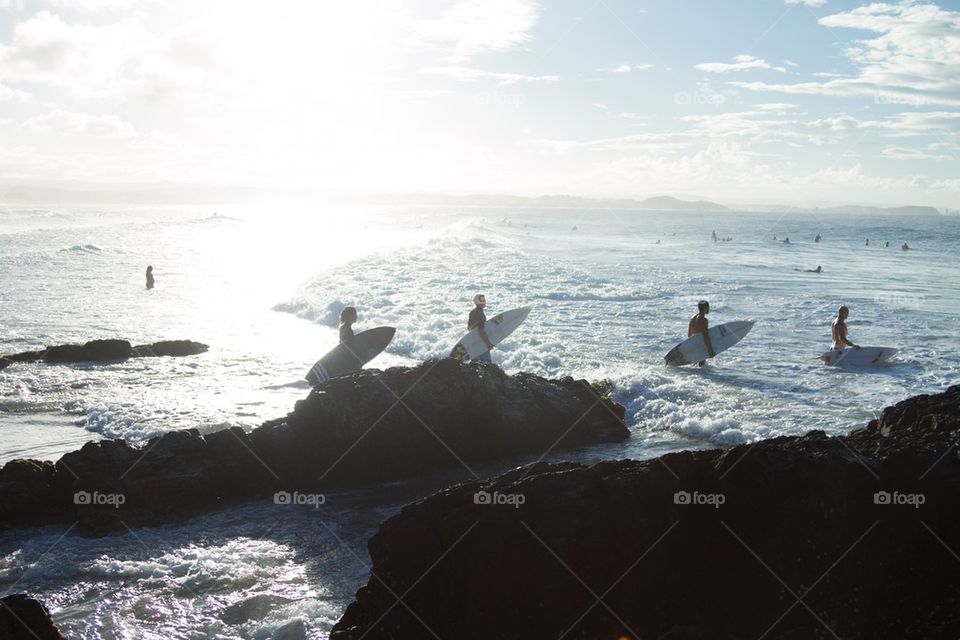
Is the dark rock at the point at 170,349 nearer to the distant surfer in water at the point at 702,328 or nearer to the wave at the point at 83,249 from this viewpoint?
the distant surfer in water at the point at 702,328

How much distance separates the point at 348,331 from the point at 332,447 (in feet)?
18.7

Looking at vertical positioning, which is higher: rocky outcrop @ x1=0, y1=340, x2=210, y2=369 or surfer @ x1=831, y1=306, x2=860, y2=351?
surfer @ x1=831, y1=306, x2=860, y2=351

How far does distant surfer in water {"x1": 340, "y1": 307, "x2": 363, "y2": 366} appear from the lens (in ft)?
49.8

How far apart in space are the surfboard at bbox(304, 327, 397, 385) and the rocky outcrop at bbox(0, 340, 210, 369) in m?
4.77

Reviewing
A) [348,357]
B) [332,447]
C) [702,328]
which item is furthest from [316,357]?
[332,447]

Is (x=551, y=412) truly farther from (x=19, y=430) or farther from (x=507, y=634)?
(x=19, y=430)

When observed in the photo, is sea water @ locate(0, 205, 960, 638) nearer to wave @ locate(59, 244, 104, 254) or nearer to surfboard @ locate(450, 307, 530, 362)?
wave @ locate(59, 244, 104, 254)

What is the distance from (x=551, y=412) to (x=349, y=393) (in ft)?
9.80

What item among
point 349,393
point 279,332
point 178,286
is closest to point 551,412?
point 349,393

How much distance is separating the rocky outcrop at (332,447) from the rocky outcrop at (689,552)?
4286 mm

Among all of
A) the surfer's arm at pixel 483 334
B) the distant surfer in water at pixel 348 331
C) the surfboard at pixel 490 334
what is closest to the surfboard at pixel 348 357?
the distant surfer in water at pixel 348 331

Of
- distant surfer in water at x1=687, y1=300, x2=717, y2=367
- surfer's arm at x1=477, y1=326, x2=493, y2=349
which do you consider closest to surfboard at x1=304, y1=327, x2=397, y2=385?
surfer's arm at x1=477, y1=326, x2=493, y2=349

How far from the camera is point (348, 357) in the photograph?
1582 cm

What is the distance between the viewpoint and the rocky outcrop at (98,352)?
1733 cm
